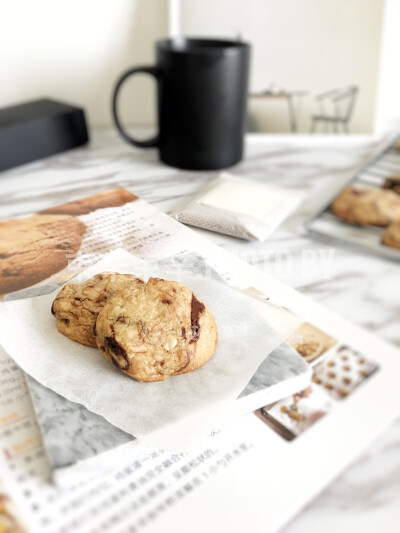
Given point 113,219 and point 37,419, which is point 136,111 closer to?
point 113,219

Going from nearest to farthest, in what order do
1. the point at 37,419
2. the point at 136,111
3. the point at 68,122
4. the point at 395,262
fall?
the point at 37,419
the point at 395,262
the point at 68,122
the point at 136,111

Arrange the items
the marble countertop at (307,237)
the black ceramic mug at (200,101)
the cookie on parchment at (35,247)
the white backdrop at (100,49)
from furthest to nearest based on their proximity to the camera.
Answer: the white backdrop at (100,49)
the black ceramic mug at (200,101)
the cookie on parchment at (35,247)
the marble countertop at (307,237)

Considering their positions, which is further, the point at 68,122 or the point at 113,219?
the point at 68,122

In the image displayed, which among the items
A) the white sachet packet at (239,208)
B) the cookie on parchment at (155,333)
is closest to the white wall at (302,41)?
the white sachet packet at (239,208)

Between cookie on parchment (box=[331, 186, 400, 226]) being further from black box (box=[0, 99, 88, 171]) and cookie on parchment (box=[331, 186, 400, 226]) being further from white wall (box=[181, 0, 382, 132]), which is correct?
black box (box=[0, 99, 88, 171])

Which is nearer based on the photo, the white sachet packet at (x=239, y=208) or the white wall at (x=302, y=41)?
the white sachet packet at (x=239, y=208)

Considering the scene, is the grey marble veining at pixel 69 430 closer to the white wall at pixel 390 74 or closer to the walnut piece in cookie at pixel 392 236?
the walnut piece in cookie at pixel 392 236

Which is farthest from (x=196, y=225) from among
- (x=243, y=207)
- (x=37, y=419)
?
(x=37, y=419)

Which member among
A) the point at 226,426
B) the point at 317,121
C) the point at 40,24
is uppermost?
the point at 40,24
